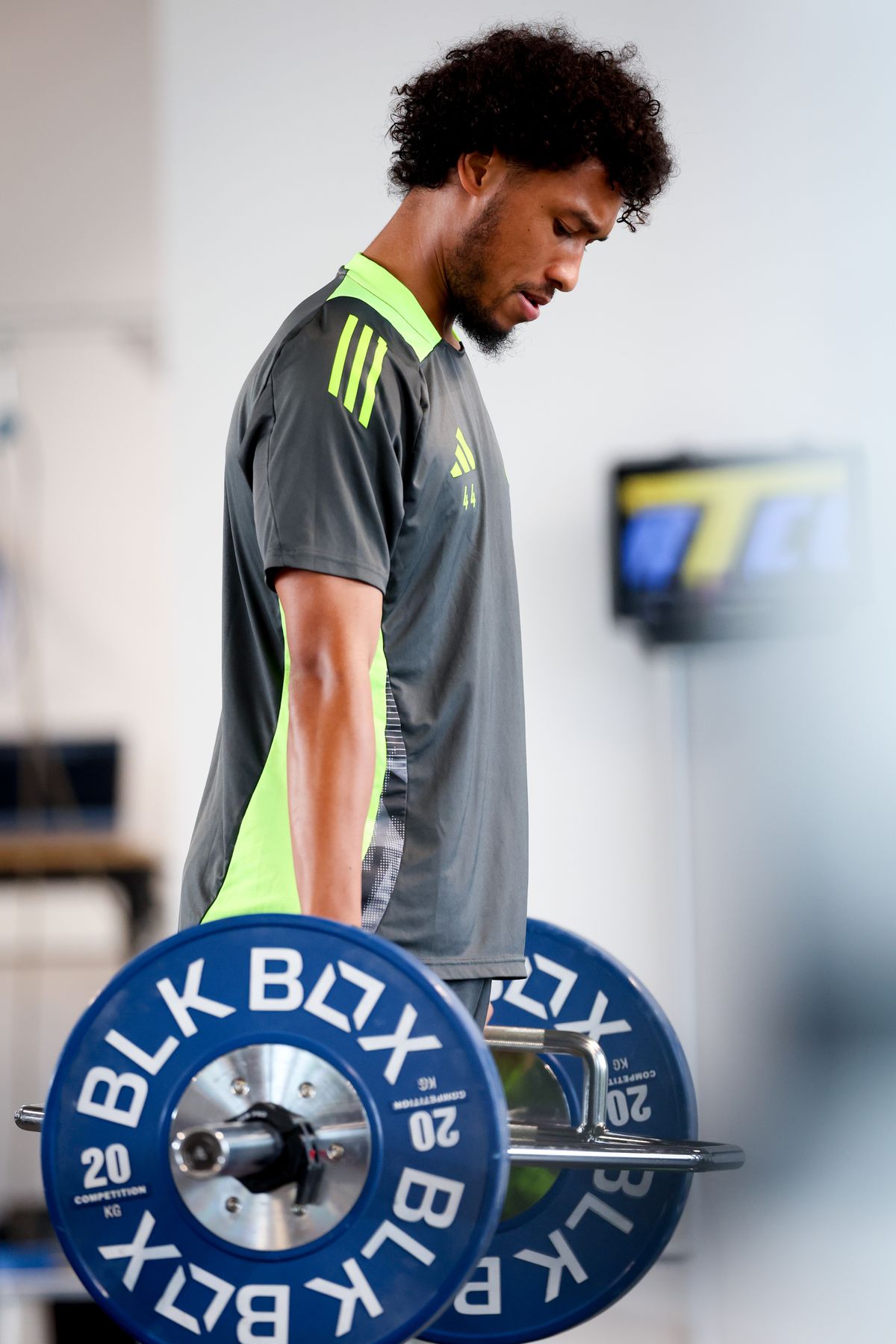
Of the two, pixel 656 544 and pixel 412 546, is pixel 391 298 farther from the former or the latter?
pixel 656 544

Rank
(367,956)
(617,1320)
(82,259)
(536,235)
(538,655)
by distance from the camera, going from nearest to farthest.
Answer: (367,956) < (536,235) < (617,1320) < (538,655) < (82,259)

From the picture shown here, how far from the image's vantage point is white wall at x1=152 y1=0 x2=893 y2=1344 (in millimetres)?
2422

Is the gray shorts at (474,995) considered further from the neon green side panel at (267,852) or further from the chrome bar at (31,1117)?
the chrome bar at (31,1117)

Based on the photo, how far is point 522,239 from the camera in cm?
Answer: 119

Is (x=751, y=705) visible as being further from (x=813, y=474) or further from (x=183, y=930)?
(x=183, y=930)

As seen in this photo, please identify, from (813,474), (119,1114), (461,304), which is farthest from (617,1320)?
(461,304)

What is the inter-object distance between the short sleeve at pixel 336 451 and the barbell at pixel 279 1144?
27cm

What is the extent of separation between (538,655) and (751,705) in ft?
1.23

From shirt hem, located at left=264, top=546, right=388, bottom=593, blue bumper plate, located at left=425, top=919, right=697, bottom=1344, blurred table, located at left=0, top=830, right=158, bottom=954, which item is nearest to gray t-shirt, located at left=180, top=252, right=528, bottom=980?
shirt hem, located at left=264, top=546, right=388, bottom=593

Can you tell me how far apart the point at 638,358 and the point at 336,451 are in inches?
61.3

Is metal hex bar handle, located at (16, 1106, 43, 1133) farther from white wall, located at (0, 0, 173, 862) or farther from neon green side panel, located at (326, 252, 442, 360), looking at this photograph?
white wall, located at (0, 0, 173, 862)

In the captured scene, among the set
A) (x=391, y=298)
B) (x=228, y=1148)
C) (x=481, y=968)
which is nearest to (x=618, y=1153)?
(x=481, y=968)

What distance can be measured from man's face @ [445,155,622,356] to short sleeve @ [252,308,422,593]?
0.12 m

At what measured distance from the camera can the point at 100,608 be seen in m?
5.38
